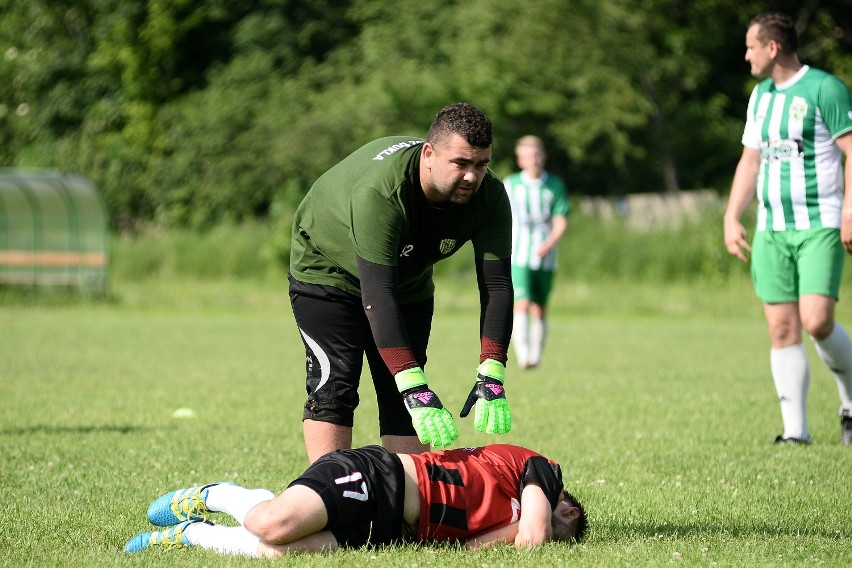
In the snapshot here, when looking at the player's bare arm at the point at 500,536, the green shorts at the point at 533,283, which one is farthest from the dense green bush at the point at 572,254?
the player's bare arm at the point at 500,536

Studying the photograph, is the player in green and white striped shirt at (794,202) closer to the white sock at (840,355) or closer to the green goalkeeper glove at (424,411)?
the white sock at (840,355)

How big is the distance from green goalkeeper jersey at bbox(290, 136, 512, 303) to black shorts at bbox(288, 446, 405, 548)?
0.85 m

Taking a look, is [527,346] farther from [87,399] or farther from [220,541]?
[220,541]

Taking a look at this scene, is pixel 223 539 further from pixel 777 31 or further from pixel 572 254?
pixel 572 254

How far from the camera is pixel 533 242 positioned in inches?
567

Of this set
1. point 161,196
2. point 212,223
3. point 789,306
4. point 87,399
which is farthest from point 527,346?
point 161,196

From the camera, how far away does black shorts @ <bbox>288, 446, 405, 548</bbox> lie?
4949 mm

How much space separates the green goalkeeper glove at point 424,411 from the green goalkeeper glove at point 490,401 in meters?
0.14

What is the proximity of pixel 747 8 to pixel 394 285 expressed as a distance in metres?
32.0

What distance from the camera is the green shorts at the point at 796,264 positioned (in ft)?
26.1

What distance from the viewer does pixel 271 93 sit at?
3766 centimetres

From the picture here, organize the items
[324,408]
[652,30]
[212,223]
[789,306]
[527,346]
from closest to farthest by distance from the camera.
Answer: [324,408] → [789,306] → [527,346] → [652,30] → [212,223]

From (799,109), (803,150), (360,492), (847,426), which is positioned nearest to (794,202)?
(803,150)

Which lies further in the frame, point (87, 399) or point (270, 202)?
point (270, 202)
